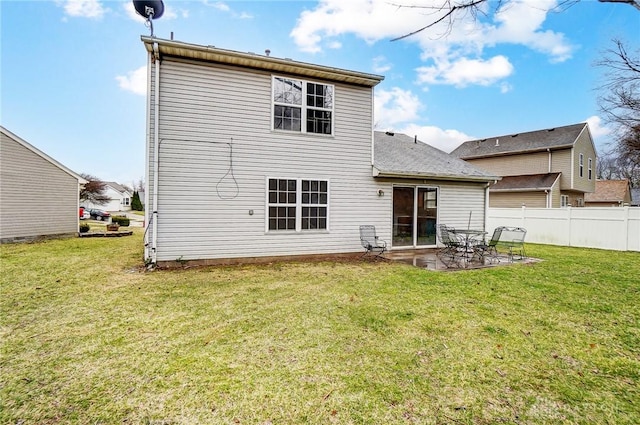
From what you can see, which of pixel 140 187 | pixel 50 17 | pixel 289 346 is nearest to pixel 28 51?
pixel 50 17

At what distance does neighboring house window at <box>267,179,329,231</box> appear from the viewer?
28.0 ft

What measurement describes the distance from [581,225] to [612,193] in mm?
24413

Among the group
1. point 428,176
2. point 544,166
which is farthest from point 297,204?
point 544,166

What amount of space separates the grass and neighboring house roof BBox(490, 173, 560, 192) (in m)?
14.5

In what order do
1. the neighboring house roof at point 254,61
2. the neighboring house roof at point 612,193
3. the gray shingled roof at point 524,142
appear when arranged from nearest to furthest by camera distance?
the neighboring house roof at point 254,61 < the gray shingled roof at point 524,142 < the neighboring house roof at point 612,193

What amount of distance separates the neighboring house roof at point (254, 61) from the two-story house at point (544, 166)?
617 inches

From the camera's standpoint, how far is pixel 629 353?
3.44 meters

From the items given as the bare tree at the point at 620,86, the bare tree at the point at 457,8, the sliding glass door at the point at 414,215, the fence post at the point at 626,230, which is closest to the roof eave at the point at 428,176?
the sliding glass door at the point at 414,215

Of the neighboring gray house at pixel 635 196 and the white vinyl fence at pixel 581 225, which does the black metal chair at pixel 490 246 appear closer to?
the white vinyl fence at pixel 581 225

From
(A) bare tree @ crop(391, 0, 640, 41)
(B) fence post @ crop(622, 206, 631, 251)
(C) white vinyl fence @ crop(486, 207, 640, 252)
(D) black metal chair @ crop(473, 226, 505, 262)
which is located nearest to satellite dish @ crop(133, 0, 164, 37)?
(A) bare tree @ crop(391, 0, 640, 41)

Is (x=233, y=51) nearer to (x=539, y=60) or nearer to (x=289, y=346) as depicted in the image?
(x=289, y=346)

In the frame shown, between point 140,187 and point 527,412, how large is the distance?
7784 cm

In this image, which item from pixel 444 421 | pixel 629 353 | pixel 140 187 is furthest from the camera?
pixel 140 187

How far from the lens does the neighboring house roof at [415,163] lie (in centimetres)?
966
